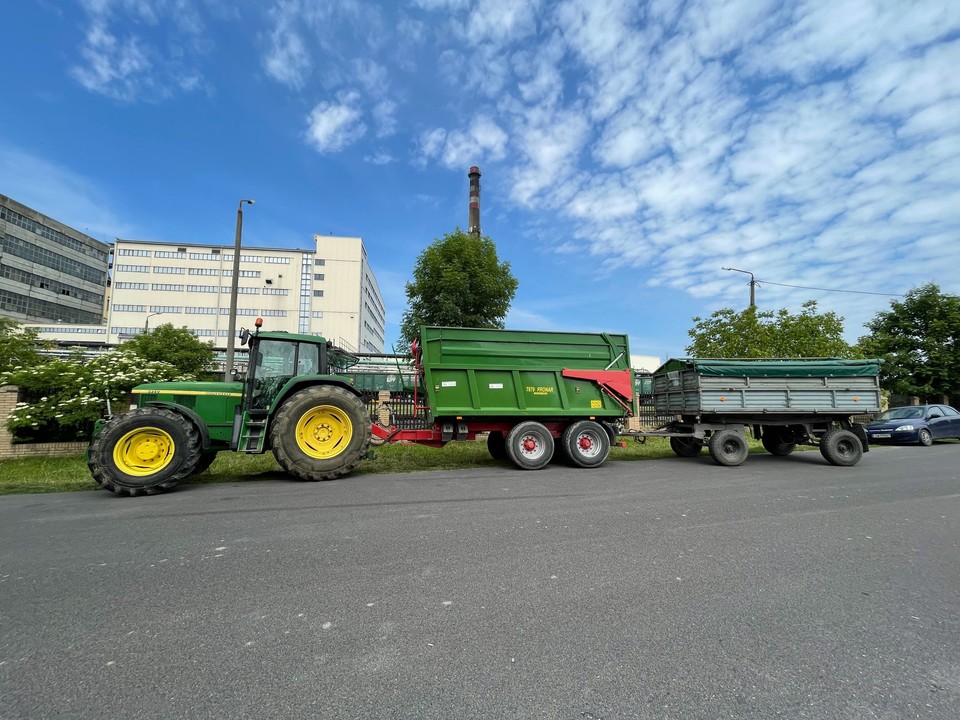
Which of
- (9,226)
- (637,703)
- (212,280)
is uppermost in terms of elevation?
(9,226)

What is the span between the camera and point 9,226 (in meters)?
58.7

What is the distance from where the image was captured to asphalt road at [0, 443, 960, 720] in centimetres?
205

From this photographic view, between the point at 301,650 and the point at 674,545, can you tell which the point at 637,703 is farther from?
the point at 674,545

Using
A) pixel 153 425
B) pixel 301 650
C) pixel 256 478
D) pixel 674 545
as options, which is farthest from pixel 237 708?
pixel 256 478

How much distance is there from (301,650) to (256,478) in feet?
21.4

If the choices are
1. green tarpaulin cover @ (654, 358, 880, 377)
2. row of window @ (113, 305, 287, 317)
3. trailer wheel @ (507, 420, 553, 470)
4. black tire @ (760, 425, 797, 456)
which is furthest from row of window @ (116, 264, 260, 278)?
black tire @ (760, 425, 797, 456)

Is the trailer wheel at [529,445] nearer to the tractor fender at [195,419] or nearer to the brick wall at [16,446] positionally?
the tractor fender at [195,419]

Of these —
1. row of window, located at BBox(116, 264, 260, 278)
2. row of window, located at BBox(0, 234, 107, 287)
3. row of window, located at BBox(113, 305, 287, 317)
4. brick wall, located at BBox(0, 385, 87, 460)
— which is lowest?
brick wall, located at BBox(0, 385, 87, 460)

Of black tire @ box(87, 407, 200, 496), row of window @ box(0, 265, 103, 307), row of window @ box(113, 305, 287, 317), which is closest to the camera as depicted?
black tire @ box(87, 407, 200, 496)

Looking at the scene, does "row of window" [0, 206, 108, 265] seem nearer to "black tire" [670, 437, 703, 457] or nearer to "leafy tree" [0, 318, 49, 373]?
"leafy tree" [0, 318, 49, 373]

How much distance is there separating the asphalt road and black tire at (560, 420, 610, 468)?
12.4ft

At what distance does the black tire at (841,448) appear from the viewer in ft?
33.4

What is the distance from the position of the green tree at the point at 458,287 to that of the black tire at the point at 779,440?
1004cm

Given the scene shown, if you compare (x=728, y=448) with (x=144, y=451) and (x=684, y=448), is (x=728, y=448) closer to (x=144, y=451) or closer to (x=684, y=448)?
(x=684, y=448)
